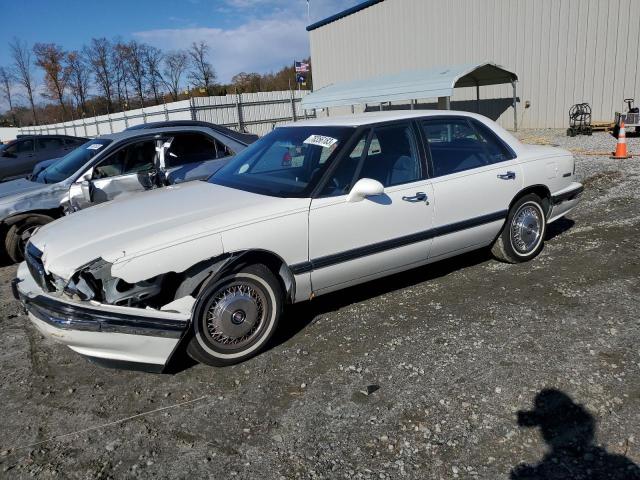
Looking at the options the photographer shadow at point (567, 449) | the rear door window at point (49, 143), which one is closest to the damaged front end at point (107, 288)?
the photographer shadow at point (567, 449)

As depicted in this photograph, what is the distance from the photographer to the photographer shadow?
2.39 metres

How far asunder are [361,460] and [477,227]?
2.66 meters

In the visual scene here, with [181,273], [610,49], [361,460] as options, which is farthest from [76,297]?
[610,49]

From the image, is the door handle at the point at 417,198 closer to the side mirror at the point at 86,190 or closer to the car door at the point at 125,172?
the car door at the point at 125,172

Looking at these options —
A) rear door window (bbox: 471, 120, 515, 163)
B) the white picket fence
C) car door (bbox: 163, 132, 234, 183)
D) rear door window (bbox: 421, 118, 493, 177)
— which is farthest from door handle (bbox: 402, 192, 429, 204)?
the white picket fence

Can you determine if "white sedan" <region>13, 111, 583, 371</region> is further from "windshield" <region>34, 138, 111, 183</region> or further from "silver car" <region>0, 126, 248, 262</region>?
"windshield" <region>34, 138, 111, 183</region>

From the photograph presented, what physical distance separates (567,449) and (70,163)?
632 centimetres

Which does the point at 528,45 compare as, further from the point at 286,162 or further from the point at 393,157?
the point at 286,162

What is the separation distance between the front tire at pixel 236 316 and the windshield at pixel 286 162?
0.71 m

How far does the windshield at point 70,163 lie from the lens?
651 cm

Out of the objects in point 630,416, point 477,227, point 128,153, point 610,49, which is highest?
point 610,49

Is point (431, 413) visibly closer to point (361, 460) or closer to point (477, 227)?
point (361, 460)

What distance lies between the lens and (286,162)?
14.4ft

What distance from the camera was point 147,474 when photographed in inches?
100.0
